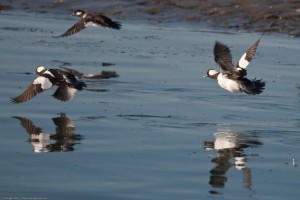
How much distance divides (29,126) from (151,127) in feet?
4.55

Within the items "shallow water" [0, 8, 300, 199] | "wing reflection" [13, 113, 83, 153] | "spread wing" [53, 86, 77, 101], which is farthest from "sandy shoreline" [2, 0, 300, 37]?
"wing reflection" [13, 113, 83, 153]

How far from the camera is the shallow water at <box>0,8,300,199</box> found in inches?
321

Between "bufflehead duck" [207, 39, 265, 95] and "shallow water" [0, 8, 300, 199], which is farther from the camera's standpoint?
"bufflehead duck" [207, 39, 265, 95]

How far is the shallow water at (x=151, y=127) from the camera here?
815 centimetres

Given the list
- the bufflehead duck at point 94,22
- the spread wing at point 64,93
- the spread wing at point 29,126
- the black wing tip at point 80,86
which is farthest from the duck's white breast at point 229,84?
the bufflehead duck at point 94,22

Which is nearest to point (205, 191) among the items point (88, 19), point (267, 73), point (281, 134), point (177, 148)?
point (177, 148)

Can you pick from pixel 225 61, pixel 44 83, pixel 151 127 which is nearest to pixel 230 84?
pixel 225 61

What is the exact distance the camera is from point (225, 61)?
11.8 meters

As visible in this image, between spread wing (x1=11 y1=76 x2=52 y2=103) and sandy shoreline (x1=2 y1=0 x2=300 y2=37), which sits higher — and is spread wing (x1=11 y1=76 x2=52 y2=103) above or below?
below

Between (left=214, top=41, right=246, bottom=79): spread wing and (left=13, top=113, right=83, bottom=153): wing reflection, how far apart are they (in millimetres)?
2063

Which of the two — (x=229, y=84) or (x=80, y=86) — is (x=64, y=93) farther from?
(x=229, y=84)

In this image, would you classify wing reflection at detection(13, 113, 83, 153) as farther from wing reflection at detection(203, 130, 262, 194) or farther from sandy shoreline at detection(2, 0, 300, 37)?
sandy shoreline at detection(2, 0, 300, 37)

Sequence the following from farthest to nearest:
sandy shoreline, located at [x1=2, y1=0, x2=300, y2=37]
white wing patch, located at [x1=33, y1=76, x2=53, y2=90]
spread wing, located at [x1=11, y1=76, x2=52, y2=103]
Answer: sandy shoreline, located at [x1=2, y1=0, x2=300, y2=37], white wing patch, located at [x1=33, y1=76, x2=53, y2=90], spread wing, located at [x1=11, y1=76, x2=52, y2=103]

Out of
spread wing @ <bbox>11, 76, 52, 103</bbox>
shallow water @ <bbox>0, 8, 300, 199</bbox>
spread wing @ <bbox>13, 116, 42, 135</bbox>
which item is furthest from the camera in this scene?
spread wing @ <bbox>11, 76, 52, 103</bbox>
